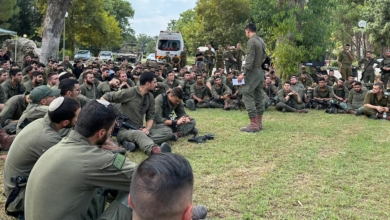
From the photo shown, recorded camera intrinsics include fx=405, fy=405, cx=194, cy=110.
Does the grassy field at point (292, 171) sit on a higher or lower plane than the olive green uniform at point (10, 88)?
lower

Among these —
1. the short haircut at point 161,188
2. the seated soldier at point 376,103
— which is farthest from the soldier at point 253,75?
the short haircut at point 161,188

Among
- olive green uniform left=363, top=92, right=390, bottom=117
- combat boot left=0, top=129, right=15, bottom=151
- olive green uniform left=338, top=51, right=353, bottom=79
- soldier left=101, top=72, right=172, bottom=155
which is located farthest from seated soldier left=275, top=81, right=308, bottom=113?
combat boot left=0, top=129, right=15, bottom=151

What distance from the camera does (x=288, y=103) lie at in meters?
10.7

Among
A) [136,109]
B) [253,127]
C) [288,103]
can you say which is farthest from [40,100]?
[288,103]

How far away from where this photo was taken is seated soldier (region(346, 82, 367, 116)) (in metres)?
10.4

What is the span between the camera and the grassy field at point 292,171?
13.2 feet

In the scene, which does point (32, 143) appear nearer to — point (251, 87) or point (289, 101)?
point (251, 87)

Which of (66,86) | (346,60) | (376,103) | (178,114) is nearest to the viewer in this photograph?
(66,86)

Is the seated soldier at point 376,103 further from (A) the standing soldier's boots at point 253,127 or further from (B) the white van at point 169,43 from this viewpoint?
(B) the white van at point 169,43

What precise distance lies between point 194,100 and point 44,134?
782cm

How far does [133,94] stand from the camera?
634 centimetres

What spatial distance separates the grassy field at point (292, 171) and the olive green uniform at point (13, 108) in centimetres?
203

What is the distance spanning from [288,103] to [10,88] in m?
6.66

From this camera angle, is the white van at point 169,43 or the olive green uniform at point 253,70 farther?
the white van at point 169,43
